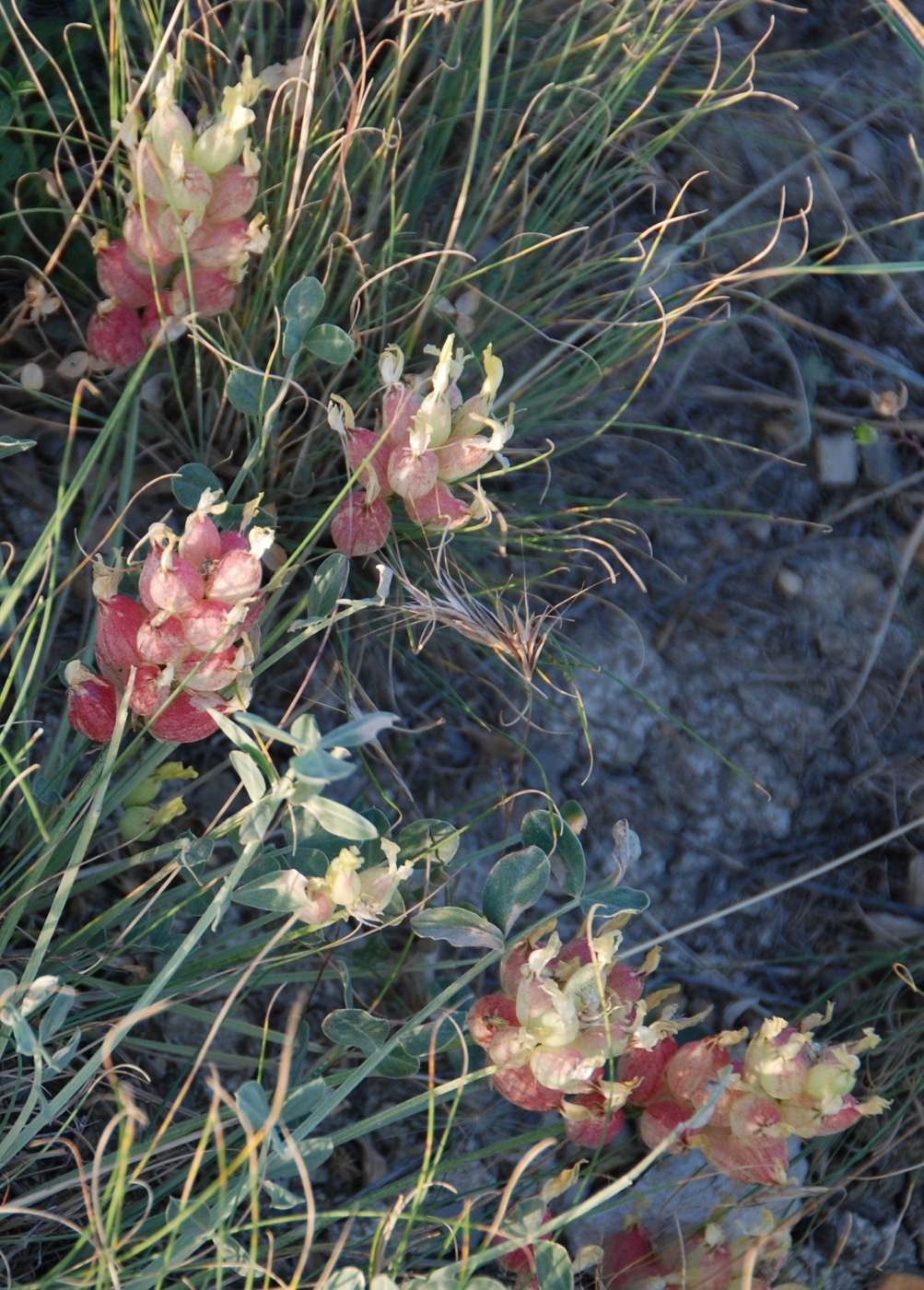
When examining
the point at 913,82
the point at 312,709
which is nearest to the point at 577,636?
the point at 312,709

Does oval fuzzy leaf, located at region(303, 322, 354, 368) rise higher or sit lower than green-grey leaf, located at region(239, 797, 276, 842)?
higher

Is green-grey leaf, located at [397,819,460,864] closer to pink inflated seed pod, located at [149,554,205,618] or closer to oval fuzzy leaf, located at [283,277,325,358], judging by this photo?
pink inflated seed pod, located at [149,554,205,618]

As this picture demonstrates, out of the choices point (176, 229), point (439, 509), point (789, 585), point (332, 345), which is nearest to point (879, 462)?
point (789, 585)

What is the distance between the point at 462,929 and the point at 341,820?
25cm

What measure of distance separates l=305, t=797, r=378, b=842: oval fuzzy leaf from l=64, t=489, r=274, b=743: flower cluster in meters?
0.16

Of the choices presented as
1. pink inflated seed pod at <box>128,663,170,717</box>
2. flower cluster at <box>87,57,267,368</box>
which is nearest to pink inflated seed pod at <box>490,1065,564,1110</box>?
pink inflated seed pod at <box>128,663,170,717</box>

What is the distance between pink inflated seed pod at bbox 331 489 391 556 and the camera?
1189 mm

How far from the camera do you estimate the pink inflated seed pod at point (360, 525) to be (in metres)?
1.19

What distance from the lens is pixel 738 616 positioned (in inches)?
69.8

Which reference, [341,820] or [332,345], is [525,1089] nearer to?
[341,820]

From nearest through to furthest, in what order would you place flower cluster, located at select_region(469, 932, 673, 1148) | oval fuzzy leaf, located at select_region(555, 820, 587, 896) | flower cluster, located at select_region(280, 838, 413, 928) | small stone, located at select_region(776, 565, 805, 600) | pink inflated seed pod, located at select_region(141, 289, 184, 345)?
flower cluster, located at select_region(280, 838, 413, 928) < flower cluster, located at select_region(469, 932, 673, 1148) < oval fuzzy leaf, located at select_region(555, 820, 587, 896) < pink inflated seed pod, located at select_region(141, 289, 184, 345) < small stone, located at select_region(776, 565, 805, 600)

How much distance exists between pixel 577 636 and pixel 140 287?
75cm

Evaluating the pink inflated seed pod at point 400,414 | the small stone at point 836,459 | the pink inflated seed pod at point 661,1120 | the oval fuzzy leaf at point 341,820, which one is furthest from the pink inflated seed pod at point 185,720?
the small stone at point 836,459

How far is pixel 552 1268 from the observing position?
1090 millimetres
